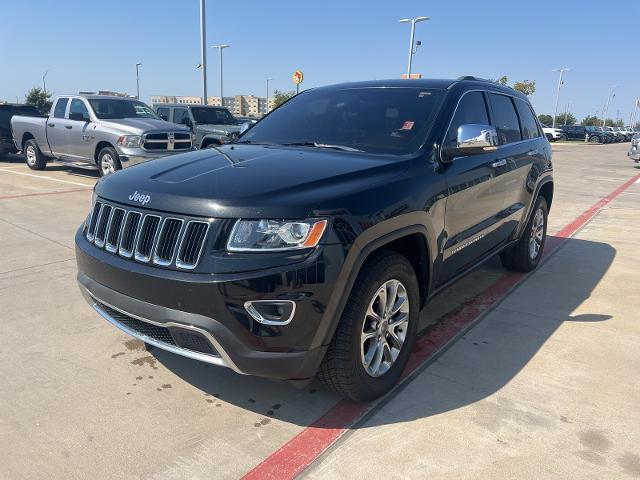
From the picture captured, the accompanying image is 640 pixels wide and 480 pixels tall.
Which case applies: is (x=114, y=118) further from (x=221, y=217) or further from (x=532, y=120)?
(x=221, y=217)

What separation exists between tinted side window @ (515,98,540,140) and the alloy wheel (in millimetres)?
2881

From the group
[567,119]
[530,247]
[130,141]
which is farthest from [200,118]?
[567,119]

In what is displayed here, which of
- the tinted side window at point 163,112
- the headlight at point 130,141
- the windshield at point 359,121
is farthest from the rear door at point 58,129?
the windshield at point 359,121

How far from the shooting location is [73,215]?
7.39 metres

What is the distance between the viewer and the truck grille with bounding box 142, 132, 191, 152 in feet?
33.0

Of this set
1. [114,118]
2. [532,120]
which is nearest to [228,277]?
[532,120]

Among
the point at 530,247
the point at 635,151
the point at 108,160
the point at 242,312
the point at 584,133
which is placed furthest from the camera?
the point at 584,133

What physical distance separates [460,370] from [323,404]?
0.97m

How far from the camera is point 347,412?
2846 millimetres

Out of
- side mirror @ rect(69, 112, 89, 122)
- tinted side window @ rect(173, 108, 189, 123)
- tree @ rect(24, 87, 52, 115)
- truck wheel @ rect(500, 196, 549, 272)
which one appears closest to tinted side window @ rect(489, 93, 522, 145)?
truck wheel @ rect(500, 196, 549, 272)

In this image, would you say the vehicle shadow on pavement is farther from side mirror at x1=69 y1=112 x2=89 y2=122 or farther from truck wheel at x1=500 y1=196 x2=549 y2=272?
side mirror at x1=69 y1=112 x2=89 y2=122

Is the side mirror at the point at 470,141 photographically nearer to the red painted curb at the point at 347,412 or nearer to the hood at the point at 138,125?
the red painted curb at the point at 347,412

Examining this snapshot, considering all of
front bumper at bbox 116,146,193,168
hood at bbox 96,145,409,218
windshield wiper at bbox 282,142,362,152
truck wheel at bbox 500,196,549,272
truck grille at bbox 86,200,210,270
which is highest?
windshield wiper at bbox 282,142,362,152

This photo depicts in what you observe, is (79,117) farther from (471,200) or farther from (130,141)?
(471,200)
